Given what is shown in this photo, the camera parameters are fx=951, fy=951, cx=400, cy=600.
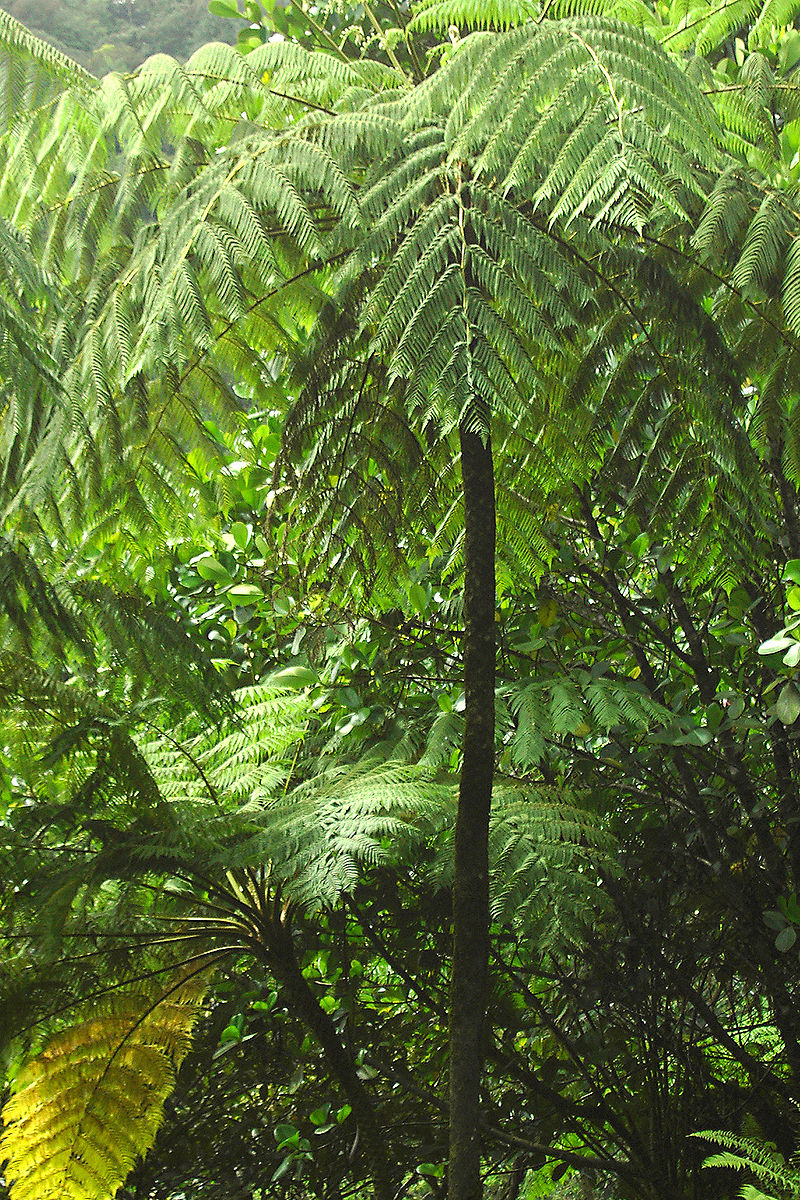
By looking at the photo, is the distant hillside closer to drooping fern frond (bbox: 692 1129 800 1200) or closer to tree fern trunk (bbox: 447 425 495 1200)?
tree fern trunk (bbox: 447 425 495 1200)

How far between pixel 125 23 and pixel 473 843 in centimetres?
337

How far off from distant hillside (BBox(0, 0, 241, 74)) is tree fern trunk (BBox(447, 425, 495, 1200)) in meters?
1.85

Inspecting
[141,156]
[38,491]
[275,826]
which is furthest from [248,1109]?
[141,156]

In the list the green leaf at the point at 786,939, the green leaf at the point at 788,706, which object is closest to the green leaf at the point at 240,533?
the green leaf at the point at 788,706

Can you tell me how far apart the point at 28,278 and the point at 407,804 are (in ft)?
3.59

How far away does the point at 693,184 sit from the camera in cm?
131

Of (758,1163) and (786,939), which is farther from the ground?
(786,939)

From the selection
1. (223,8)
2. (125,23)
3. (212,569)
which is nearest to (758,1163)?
(212,569)

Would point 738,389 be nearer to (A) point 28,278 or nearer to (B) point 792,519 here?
(B) point 792,519

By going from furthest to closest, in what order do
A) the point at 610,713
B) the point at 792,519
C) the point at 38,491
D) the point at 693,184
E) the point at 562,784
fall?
the point at 562,784, the point at 792,519, the point at 610,713, the point at 38,491, the point at 693,184

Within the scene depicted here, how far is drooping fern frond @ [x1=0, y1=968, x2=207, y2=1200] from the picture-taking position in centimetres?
181

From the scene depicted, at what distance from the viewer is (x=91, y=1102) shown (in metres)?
1.86

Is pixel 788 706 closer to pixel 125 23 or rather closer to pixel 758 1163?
pixel 758 1163

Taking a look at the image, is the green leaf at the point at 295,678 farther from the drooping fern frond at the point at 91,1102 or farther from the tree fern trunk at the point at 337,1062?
the drooping fern frond at the point at 91,1102
